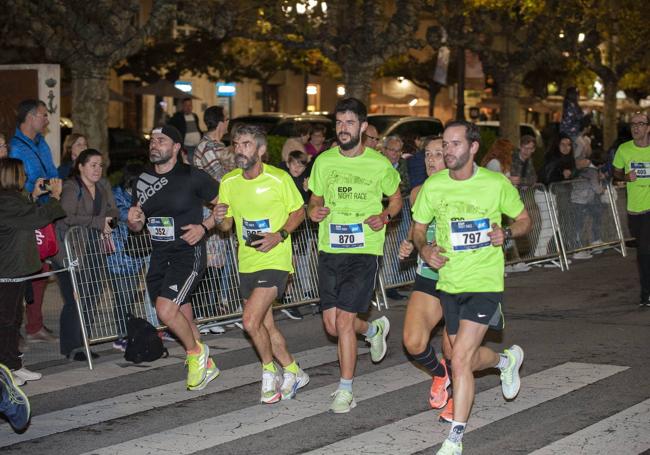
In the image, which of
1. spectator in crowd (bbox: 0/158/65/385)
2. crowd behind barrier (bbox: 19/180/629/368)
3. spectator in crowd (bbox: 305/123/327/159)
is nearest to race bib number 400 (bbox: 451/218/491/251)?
spectator in crowd (bbox: 0/158/65/385)

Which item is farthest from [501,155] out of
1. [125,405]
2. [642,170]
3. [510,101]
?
[510,101]

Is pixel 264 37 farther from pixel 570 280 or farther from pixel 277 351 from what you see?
pixel 277 351

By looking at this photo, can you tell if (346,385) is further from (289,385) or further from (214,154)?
(214,154)

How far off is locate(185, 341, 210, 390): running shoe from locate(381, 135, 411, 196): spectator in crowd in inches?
201

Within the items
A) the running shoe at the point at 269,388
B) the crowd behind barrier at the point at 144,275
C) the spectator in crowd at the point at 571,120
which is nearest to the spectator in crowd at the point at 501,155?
the crowd behind barrier at the point at 144,275

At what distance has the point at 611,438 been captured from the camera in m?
7.41

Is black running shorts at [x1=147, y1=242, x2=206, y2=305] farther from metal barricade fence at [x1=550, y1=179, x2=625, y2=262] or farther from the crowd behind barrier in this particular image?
metal barricade fence at [x1=550, y1=179, x2=625, y2=262]

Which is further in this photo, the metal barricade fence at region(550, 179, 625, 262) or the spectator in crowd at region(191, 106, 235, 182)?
the metal barricade fence at region(550, 179, 625, 262)

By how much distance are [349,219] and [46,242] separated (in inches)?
117

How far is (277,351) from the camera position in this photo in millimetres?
8609

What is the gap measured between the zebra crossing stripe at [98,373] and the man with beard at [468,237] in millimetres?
3421

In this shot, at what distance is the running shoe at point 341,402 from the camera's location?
8.09 metres

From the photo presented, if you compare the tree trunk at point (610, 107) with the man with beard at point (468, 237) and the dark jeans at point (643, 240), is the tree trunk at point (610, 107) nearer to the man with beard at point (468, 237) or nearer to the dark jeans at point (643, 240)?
the dark jeans at point (643, 240)

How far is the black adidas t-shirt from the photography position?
29.1ft
